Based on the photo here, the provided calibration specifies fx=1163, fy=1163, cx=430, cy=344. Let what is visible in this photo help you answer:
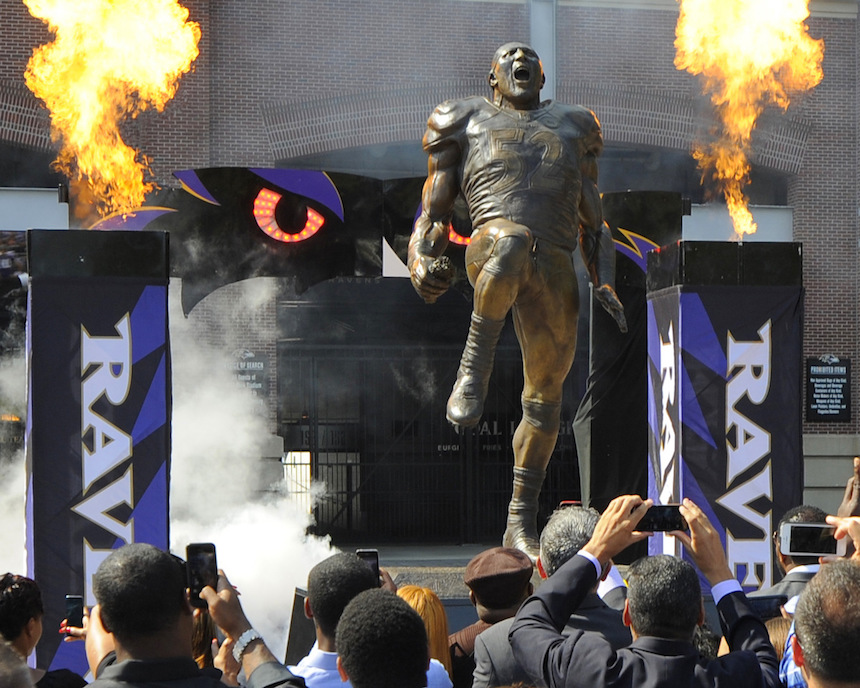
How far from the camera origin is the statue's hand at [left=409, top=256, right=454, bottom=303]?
555cm

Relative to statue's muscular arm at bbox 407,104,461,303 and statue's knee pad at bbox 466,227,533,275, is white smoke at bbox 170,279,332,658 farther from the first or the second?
statue's knee pad at bbox 466,227,533,275

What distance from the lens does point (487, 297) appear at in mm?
5301

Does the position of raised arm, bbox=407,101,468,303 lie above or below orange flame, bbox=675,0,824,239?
below

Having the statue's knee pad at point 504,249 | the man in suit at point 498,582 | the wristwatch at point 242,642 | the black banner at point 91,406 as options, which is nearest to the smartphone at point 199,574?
the wristwatch at point 242,642

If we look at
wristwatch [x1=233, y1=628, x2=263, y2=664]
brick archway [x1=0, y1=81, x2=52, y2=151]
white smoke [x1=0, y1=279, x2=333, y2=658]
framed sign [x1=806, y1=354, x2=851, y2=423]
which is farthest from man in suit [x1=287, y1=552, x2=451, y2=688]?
framed sign [x1=806, y1=354, x2=851, y2=423]

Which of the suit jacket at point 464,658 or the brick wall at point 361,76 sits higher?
the brick wall at point 361,76

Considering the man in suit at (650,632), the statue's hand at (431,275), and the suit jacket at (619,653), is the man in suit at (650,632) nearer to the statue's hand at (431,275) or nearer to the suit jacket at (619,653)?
the suit jacket at (619,653)

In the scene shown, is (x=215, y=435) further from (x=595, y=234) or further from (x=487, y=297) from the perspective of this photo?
(x=487, y=297)

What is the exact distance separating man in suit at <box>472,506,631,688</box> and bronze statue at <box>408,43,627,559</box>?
2173mm

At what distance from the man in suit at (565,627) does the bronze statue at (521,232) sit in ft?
7.13

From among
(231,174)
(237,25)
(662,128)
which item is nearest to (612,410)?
(231,174)

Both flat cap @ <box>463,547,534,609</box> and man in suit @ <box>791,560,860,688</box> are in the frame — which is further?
flat cap @ <box>463,547,534,609</box>

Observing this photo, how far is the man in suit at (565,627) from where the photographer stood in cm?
272

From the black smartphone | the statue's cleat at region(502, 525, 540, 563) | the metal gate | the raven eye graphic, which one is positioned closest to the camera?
the black smartphone
